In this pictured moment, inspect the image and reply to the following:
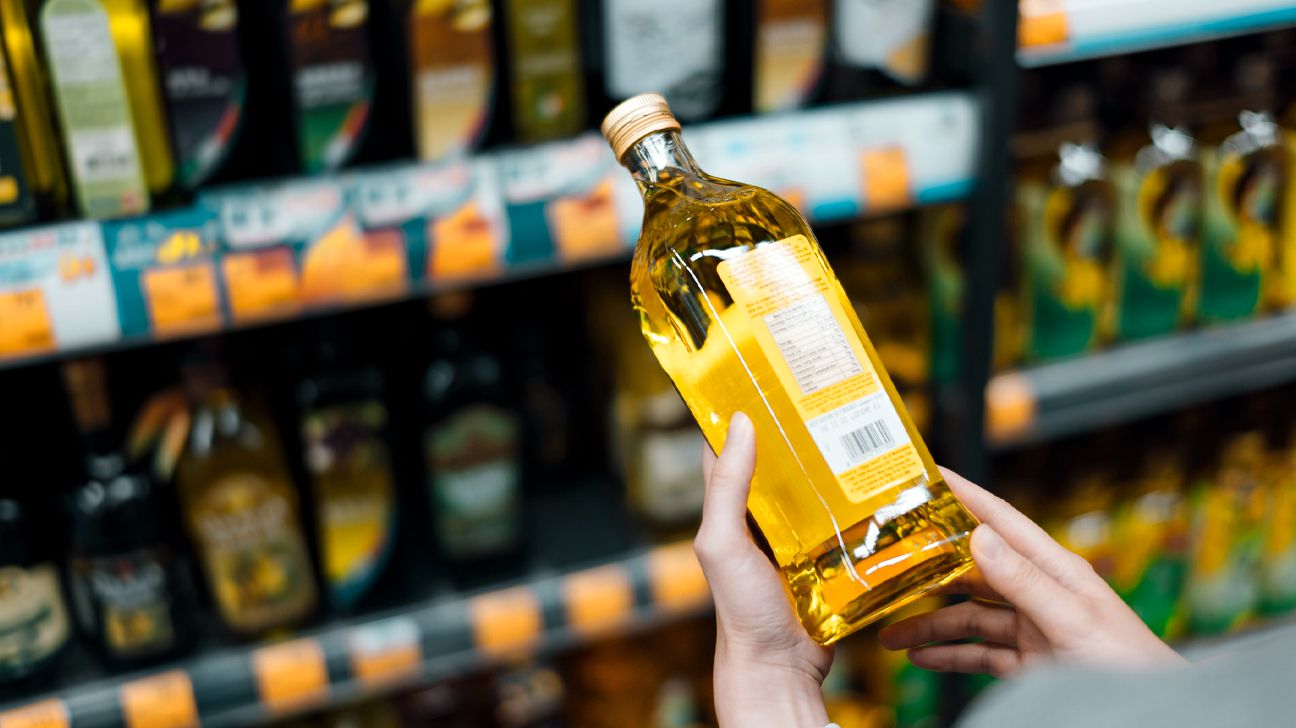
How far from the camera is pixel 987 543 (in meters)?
0.74

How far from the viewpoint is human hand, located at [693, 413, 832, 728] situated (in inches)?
30.6

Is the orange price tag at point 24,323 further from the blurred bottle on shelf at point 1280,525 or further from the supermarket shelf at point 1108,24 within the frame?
the blurred bottle on shelf at point 1280,525

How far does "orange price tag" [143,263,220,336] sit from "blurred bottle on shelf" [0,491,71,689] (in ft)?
1.03

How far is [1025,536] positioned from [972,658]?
151mm

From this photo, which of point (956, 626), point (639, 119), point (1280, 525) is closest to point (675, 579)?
point (956, 626)

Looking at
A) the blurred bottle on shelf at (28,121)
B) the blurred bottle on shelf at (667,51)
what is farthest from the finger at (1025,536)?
the blurred bottle on shelf at (28,121)

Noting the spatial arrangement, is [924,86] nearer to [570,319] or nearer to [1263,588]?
[570,319]

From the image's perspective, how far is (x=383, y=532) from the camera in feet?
4.20

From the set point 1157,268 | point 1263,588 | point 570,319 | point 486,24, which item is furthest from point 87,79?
point 1263,588

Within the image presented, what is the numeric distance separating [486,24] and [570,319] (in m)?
0.49

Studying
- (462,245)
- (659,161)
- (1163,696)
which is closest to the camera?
(1163,696)

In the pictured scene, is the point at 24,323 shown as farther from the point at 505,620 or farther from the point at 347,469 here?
the point at 505,620

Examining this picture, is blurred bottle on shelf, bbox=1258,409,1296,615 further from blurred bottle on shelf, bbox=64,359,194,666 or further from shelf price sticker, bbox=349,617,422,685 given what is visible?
blurred bottle on shelf, bbox=64,359,194,666

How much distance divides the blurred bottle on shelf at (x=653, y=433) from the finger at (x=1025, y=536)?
512mm
